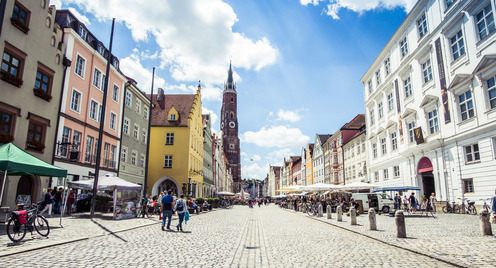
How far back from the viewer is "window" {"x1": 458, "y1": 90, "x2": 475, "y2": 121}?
69.4ft

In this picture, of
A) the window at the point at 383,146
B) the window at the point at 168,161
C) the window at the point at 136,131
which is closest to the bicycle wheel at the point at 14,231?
the window at the point at 136,131

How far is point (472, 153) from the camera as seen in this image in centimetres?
2128

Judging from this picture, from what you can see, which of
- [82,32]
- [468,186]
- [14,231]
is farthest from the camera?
[82,32]

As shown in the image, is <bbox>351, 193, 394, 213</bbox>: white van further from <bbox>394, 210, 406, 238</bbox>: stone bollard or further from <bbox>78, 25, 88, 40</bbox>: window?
<bbox>78, 25, 88, 40</bbox>: window

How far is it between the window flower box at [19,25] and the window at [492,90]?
1049 inches

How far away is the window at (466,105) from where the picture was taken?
21153 mm

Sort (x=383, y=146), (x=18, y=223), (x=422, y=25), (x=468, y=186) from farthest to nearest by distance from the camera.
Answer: (x=383, y=146) < (x=422, y=25) < (x=468, y=186) < (x=18, y=223)

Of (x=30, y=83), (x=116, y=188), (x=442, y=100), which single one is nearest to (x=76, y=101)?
(x=30, y=83)

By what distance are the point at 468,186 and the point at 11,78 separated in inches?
1111

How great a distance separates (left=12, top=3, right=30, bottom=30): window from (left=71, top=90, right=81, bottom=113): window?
5516 millimetres

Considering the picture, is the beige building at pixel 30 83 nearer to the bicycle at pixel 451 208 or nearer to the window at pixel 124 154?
the window at pixel 124 154

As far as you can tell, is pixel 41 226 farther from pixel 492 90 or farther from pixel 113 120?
pixel 492 90

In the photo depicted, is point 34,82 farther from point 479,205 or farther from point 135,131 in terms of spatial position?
point 479,205

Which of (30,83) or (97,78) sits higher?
(97,78)
